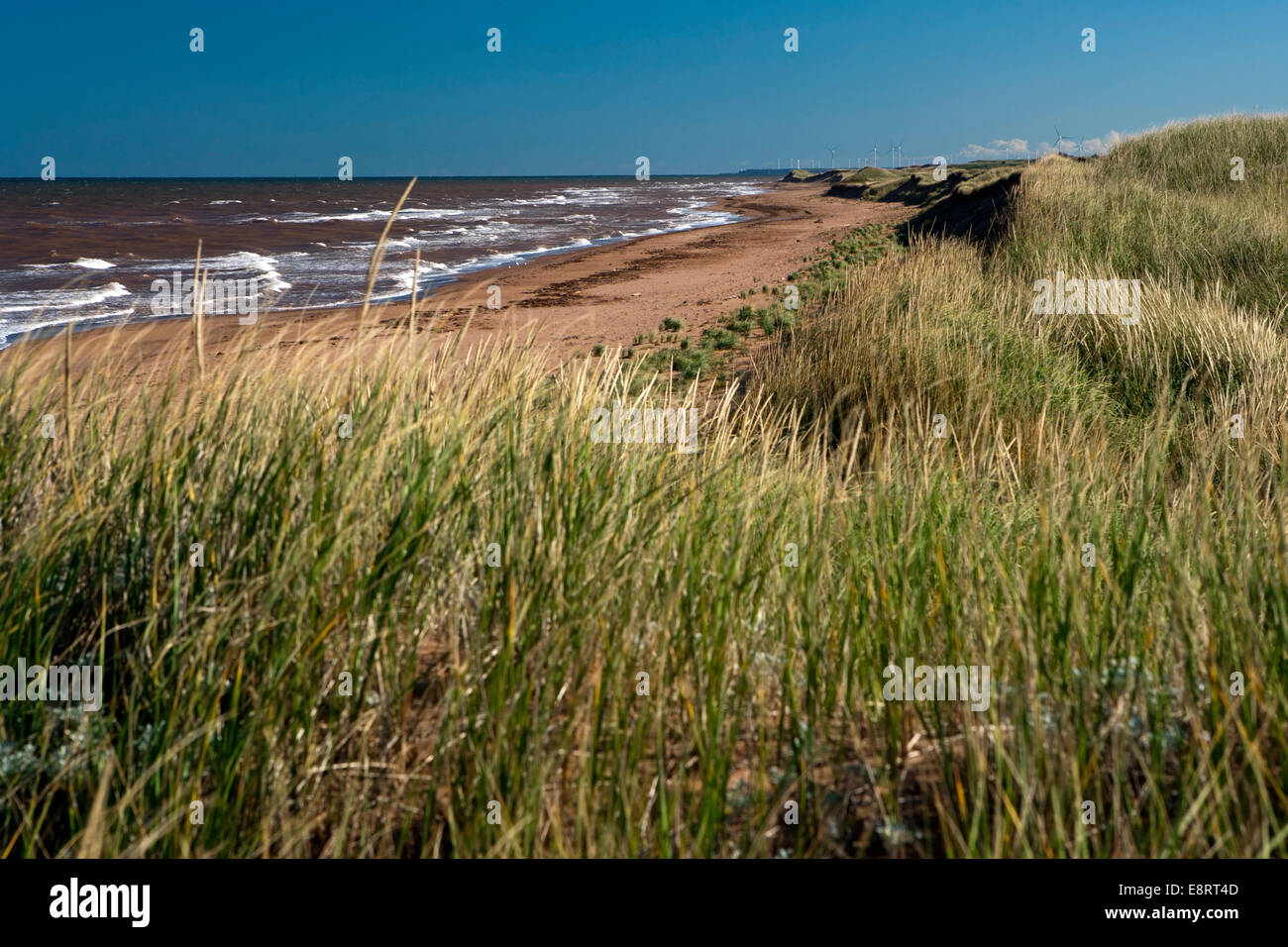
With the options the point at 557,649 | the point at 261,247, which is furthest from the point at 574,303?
the point at 261,247

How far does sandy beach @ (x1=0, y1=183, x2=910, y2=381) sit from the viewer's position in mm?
5927

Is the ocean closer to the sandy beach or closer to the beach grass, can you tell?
the sandy beach

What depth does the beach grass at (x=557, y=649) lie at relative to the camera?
5.13 ft

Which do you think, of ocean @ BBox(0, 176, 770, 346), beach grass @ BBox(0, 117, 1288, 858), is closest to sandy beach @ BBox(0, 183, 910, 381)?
beach grass @ BBox(0, 117, 1288, 858)

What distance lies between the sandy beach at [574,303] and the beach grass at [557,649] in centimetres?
63

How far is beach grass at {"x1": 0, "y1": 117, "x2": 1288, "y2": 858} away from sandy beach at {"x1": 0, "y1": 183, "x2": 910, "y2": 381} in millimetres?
627

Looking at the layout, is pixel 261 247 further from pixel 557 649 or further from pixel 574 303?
pixel 557 649

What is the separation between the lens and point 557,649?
180cm

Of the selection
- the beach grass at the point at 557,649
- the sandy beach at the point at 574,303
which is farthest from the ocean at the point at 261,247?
the beach grass at the point at 557,649

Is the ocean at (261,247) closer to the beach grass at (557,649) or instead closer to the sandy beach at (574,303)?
the sandy beach at (574,303)

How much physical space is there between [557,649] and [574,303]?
1430 cm
